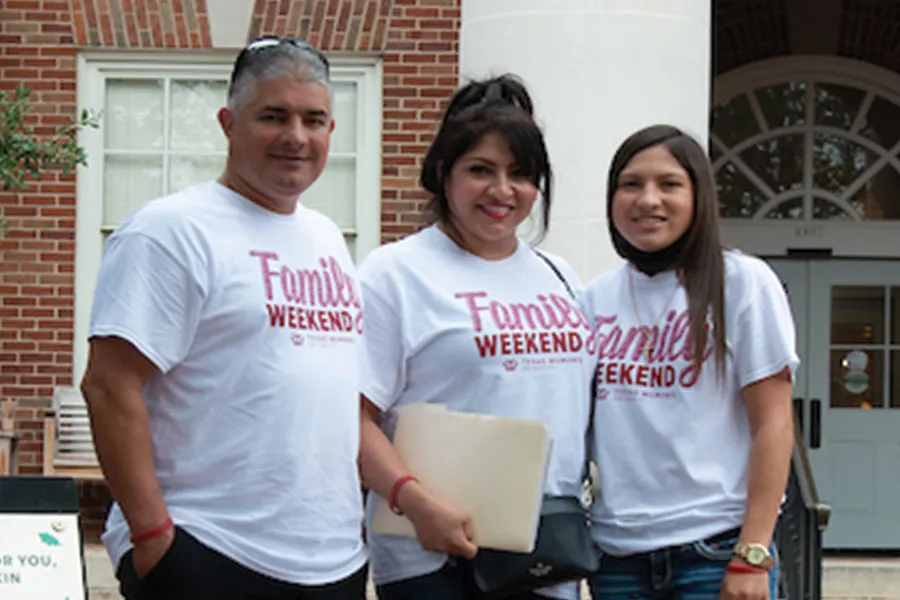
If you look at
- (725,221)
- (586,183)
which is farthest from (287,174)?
(725,221)

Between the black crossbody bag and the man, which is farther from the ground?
the man

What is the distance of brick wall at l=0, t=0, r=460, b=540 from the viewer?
28.3ft

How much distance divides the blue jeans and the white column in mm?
4598

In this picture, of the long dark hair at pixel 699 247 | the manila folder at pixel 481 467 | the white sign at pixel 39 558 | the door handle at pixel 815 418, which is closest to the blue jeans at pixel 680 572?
the manila folder at pixel 481 467

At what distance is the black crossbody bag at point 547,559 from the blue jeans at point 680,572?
97mm

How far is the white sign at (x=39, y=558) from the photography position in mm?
3695

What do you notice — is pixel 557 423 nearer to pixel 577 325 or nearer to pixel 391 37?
pixel 577 325

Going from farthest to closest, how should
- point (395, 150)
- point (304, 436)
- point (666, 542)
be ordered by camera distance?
point (395, 150), point (666, 542), point (304, 436)

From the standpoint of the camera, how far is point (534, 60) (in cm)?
786

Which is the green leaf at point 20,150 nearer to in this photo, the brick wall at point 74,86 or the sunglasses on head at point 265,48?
the brick wall at point 74,86

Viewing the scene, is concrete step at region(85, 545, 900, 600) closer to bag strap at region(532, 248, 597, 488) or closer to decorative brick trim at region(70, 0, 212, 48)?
decorative brick trim at region(70, 0, 212, 48)

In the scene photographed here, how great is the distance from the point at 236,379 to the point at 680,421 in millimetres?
1024

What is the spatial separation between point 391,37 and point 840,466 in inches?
184

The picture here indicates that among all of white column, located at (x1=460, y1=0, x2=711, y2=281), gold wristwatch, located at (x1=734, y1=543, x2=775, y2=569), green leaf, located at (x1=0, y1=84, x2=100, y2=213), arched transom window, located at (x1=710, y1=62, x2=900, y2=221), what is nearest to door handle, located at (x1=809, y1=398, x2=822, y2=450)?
arched transom window, located at (x1=710, y1=62, x2=900, y2=221)
